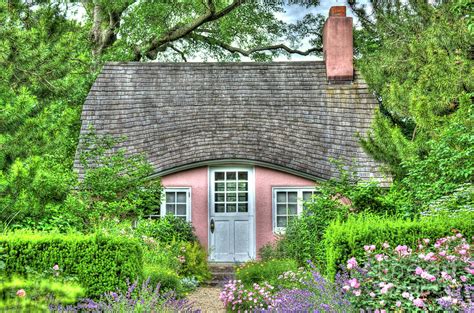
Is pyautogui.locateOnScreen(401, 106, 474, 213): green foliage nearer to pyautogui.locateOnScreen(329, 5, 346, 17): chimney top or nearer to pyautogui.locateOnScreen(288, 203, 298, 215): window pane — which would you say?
pyautogui.locateOnScreen(288, 203, 298, 215): window pane

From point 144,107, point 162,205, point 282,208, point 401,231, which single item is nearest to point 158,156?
point 162,205

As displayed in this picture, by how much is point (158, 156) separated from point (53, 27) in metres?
5.32

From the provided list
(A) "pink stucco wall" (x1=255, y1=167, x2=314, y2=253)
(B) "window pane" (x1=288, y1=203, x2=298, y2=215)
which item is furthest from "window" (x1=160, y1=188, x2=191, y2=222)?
(B) "window pane" (x1=288, y1=203, x2=298, y2=215)

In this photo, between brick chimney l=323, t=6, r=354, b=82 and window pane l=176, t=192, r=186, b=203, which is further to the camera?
brick chimney l=323, t=6, r=354, b=82

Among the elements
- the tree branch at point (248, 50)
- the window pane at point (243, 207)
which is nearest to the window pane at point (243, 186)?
the window pane at point (243, 207)

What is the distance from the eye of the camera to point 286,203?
15.7m

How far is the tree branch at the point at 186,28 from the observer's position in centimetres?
2417

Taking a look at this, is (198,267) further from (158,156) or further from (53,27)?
(53,27)

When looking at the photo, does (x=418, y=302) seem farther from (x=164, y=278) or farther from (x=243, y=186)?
(x=243, y=186)

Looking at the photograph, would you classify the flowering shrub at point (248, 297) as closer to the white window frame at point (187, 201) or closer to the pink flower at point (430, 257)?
the pink flower at point (430, 257)

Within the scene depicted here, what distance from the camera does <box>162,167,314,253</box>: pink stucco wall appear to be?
15.6 metres

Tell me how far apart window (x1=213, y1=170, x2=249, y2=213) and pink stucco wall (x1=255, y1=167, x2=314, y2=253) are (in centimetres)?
32

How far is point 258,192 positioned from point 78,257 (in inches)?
312

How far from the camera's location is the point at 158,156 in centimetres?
1603
